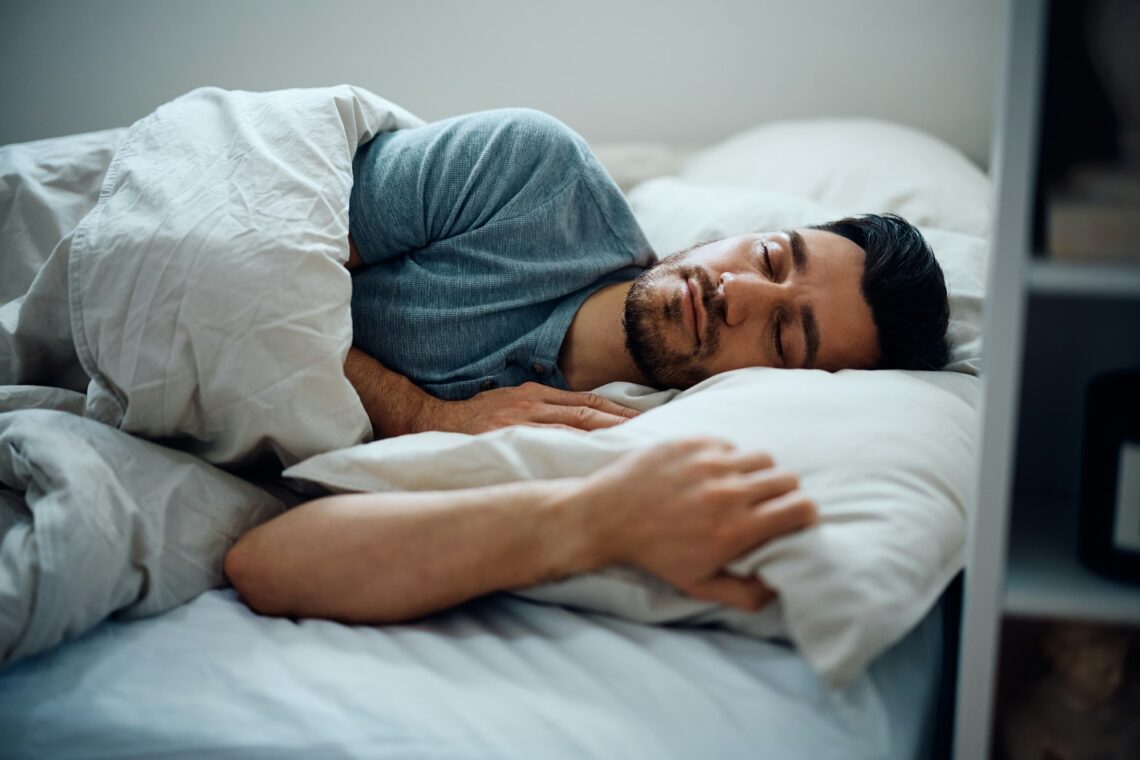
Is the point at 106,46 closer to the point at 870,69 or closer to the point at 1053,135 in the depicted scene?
the point at 870,69

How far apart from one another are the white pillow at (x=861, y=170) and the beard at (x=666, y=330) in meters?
0.43

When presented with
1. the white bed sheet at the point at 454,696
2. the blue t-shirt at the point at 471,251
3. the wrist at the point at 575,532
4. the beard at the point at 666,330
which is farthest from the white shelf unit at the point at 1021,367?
the blue t-shirt at the point at 471,251

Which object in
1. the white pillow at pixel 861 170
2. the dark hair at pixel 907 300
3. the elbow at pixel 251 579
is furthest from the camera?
the white pillow at pixel 861 170

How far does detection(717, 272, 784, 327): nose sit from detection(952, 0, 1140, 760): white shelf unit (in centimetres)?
34

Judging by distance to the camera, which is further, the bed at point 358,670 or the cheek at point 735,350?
the cheek at point 735,350

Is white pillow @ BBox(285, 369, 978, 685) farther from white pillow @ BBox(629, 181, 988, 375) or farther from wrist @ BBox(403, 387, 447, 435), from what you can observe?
white pillow @ BBox(629, 181, 988, 375)

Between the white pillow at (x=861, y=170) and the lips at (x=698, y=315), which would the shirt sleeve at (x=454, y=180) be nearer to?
the lips at (x=698, y=315)

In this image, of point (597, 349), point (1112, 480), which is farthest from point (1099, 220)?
point (597, 349)

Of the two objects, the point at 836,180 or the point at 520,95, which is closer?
the point at 836,180

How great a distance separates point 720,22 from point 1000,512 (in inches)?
53.9

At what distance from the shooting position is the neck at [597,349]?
114 centimetres

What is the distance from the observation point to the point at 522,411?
102 cm

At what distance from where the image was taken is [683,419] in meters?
0.82

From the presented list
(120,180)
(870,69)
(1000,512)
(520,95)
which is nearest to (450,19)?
(520,95)
